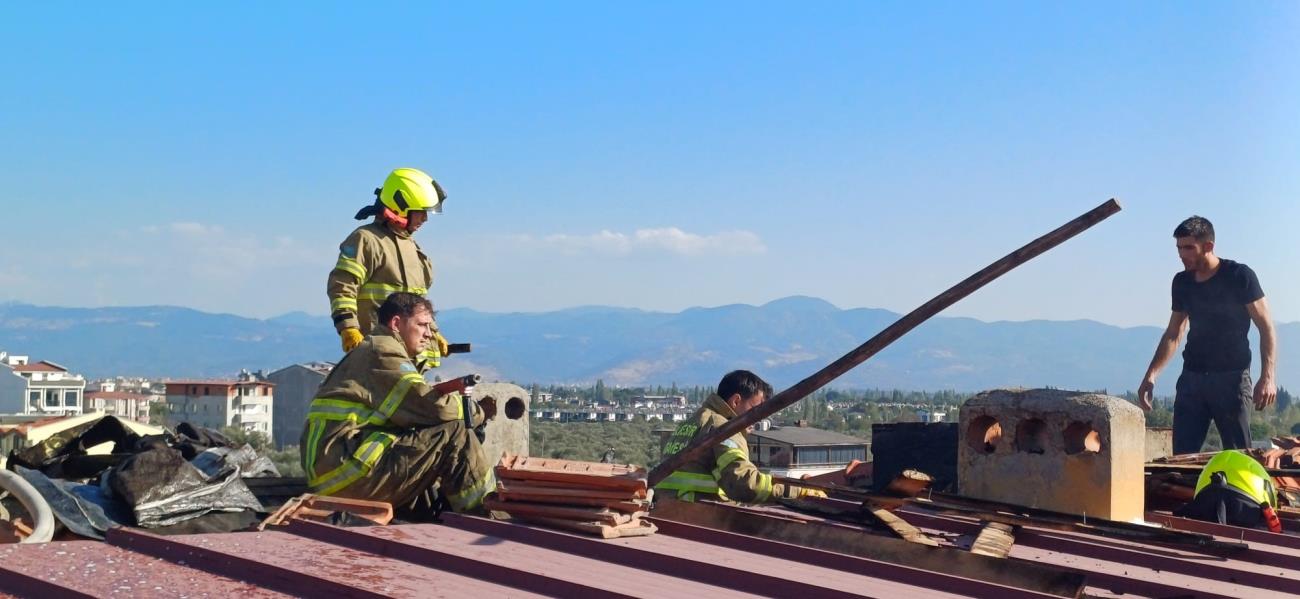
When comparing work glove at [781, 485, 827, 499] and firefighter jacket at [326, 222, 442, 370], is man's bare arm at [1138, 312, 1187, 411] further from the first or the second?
firefighter jacket at [326, 222, 442, 370]

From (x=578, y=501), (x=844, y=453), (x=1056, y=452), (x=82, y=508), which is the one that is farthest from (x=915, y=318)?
(x=844, y=453)

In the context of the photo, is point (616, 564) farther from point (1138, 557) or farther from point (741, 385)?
point (741, 385)

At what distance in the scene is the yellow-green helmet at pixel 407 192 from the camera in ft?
26.6

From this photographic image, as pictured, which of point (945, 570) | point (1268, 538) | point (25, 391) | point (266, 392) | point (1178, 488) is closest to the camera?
point (945, 570)

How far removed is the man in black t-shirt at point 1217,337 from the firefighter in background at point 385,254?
5509mm

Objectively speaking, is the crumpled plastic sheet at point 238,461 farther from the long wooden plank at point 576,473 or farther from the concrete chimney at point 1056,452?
the concrete chimney at point 1056,452

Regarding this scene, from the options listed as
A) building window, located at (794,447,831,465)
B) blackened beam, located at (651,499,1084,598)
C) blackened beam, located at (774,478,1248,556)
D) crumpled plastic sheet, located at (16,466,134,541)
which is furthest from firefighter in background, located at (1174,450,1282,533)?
building window, located at (794,447,831,465)

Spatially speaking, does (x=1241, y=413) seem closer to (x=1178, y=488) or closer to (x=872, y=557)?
(x=1178, y=488)

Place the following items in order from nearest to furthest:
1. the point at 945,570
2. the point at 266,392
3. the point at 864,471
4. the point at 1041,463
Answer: the point at 945,570
the point at 1041,463
the point at 864,471
the point at 266,392

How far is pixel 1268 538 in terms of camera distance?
748cm

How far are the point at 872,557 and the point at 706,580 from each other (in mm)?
1120

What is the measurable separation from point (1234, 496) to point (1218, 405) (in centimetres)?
266

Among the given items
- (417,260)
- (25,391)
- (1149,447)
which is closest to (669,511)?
(417,260)

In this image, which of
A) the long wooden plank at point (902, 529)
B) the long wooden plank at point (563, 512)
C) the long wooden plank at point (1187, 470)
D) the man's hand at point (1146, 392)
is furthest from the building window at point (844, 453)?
the long wooden plank at point (563, 512)
